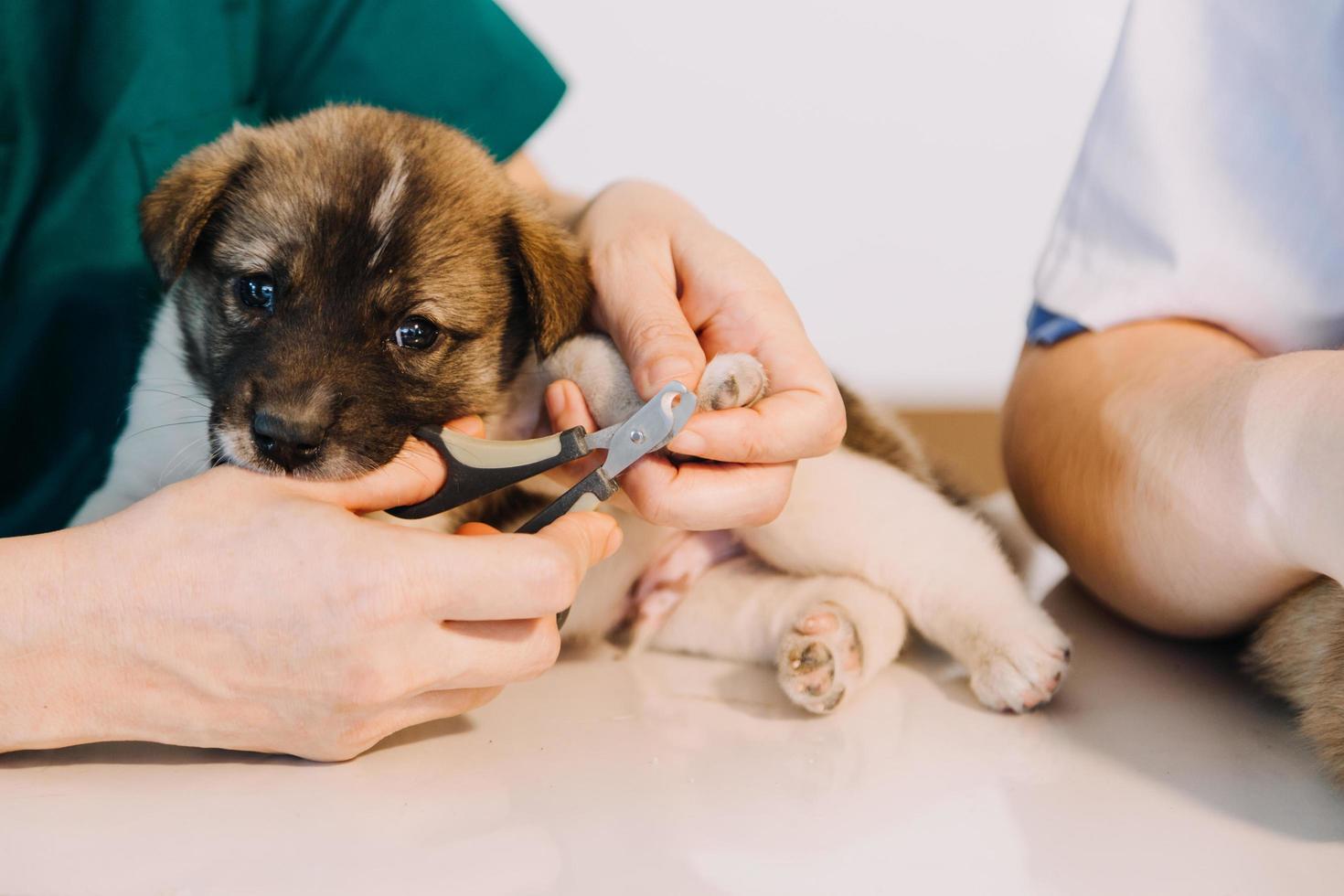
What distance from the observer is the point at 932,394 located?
3324mm

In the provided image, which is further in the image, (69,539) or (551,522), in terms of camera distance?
(551,522)

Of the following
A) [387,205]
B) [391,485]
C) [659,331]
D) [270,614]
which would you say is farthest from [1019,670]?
[387,205]

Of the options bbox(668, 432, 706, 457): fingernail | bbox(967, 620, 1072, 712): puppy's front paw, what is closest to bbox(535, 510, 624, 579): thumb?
bbox(668, 432, 706, 457): fingernail

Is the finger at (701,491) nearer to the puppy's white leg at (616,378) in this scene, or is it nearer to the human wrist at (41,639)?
the puppy's white leg at (616,378)

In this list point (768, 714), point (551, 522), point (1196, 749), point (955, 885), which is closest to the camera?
point (955, 885)

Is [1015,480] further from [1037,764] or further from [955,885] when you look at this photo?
[955,885]

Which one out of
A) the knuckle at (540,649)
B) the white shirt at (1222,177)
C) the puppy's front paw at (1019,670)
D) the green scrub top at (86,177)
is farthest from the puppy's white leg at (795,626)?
the green scrub top at (86,177)

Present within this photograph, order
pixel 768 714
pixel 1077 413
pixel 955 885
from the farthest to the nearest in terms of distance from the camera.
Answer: pixel 1077 413 < pixel 768 714 < pixel 955 885

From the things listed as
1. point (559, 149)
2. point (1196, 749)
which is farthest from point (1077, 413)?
point (559, 149)

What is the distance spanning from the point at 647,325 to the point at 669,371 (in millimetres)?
112

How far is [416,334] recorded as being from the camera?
174cm

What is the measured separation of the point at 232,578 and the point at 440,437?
1.10 feet

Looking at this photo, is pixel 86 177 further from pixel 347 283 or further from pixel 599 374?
pixel 599 374

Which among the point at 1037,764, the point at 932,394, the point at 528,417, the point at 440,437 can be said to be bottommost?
the point at 932,394
